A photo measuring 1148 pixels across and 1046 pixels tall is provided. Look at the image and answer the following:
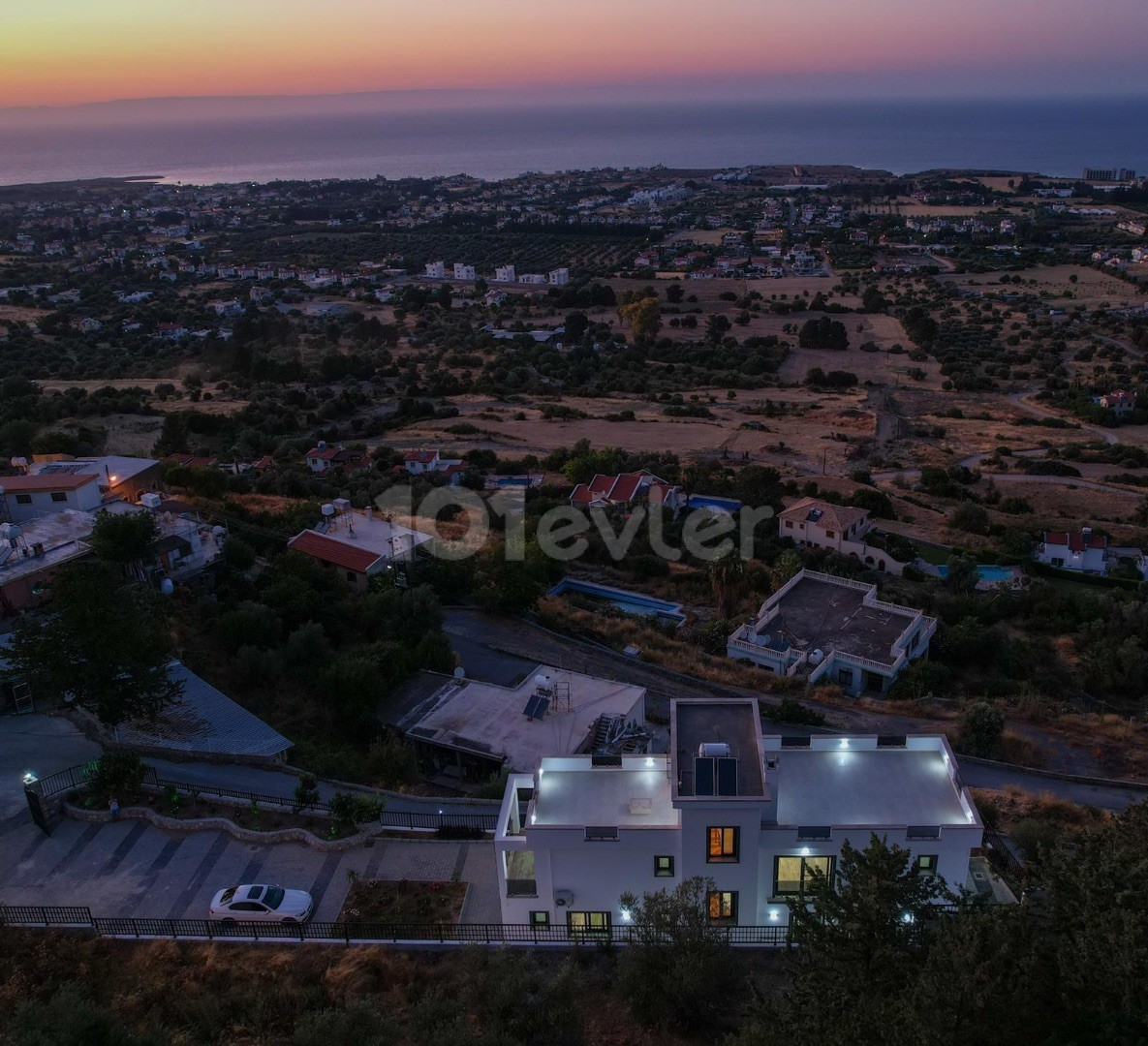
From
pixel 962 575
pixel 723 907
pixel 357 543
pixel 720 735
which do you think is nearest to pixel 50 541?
pixel 357 543

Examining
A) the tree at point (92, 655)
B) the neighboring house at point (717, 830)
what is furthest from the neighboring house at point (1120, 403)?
the tree at point (92, 655)

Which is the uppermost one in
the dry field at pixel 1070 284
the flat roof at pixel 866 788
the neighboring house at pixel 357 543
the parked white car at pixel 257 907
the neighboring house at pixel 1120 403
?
the flat roof at pixel 866 788

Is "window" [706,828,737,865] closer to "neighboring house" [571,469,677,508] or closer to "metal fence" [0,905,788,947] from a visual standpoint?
Answer: "metal fence" [0,905,788,947]

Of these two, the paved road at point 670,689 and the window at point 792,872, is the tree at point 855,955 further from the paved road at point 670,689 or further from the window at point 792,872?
the paved road at point 670,689

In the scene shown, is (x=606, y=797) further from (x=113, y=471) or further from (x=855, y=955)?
(x=113, y=471)

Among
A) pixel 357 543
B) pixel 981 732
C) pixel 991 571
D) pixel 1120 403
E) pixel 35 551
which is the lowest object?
pixel 1120 403

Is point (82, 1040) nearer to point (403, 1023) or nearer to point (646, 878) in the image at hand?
point (403, 1023)

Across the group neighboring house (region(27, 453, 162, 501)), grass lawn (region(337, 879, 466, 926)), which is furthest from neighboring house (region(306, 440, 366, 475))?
grass lawn (region(337, 879, 466, 926))

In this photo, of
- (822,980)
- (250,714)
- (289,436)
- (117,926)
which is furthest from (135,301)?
(822,980)
